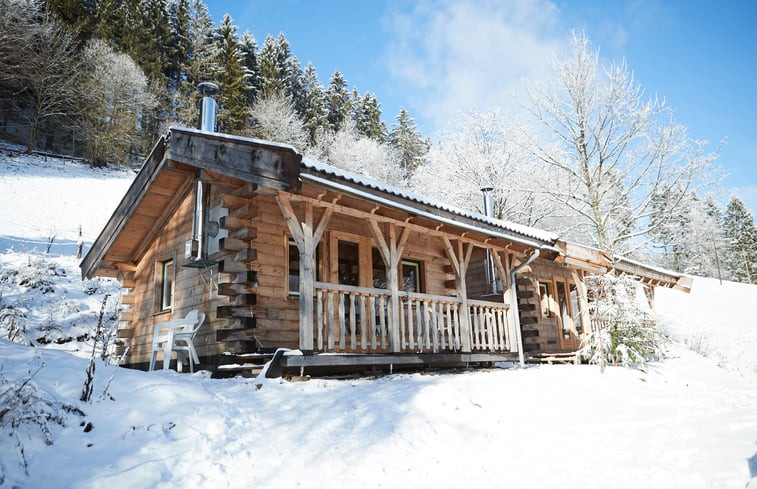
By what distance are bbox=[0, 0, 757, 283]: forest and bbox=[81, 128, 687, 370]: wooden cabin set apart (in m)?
7.85

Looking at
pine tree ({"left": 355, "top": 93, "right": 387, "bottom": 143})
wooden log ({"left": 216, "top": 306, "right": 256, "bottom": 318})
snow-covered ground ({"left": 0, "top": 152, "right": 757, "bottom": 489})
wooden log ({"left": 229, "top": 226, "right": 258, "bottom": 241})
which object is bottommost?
snow-covered ground ({"left": 0, "top": 152, "right": 757, "bottom": 489})

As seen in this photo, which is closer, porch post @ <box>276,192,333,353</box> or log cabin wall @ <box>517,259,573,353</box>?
porch post @ <box>276,192,333,353</box>

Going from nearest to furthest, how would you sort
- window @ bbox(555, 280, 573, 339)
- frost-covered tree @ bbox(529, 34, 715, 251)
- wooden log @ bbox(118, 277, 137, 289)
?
wooden log @ bbox(118, 277, 137, 289) → window @ bbox(555, 280, 573, 339) → frost-covered tree @ bbox(529, 34, 715, 251)

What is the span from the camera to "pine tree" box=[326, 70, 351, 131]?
40375 mm

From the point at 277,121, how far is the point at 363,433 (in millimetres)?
33311

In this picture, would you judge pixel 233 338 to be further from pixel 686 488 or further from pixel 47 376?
pixel 686 488

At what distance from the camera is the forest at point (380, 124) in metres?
17.8

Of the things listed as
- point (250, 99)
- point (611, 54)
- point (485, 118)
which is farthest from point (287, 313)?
point (250, 99)

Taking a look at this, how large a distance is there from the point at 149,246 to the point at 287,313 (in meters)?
4.47

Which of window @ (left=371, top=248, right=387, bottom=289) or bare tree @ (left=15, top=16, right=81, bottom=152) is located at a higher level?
bare tree @ (left=15, top=16, right=81, bottom=152)

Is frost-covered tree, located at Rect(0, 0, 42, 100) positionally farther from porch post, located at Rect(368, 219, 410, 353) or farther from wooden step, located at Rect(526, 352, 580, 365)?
wooden step, located at Rect(526, 352, 580, 365)

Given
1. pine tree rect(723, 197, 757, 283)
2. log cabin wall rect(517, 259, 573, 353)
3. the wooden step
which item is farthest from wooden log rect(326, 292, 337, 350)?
pine tree rect(723, 197, 757, 283)

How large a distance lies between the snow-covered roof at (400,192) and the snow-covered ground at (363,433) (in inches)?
110

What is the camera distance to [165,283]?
32.7 feet
